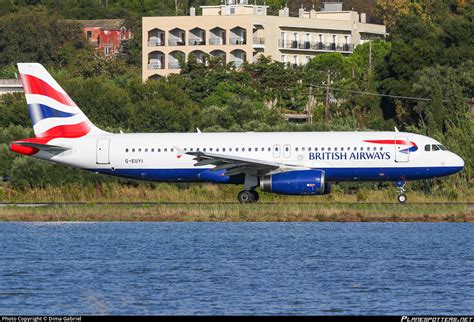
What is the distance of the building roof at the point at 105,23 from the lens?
184m

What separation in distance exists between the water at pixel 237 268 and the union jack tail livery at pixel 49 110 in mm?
10160

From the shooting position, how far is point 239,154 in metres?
55.8

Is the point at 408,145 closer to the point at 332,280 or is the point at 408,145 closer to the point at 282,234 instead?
the point at 282,234

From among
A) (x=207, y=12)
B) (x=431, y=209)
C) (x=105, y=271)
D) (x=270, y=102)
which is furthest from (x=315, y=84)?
(x=105, y=271)

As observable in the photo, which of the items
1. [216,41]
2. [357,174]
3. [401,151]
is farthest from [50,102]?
[216,41]

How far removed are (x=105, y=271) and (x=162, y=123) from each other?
167 ft

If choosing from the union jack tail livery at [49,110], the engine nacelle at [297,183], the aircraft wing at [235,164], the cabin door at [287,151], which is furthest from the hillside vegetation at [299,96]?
the aircraft wing at [235,164]

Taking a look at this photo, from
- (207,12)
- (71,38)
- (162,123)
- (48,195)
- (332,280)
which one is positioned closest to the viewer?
(332,280)

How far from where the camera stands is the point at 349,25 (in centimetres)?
16062

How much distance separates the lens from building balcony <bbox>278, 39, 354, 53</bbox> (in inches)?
5994

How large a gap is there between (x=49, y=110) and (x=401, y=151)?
1587 centimetres

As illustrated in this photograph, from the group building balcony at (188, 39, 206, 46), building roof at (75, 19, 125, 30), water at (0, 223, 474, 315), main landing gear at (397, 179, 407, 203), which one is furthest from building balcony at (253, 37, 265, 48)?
water at (0, 223, 474, 315)

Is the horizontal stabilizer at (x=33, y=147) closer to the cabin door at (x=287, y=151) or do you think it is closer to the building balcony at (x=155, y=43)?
the cabin door at (x=287, y=151)

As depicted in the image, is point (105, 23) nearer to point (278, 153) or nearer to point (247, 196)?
point (247, 196)
